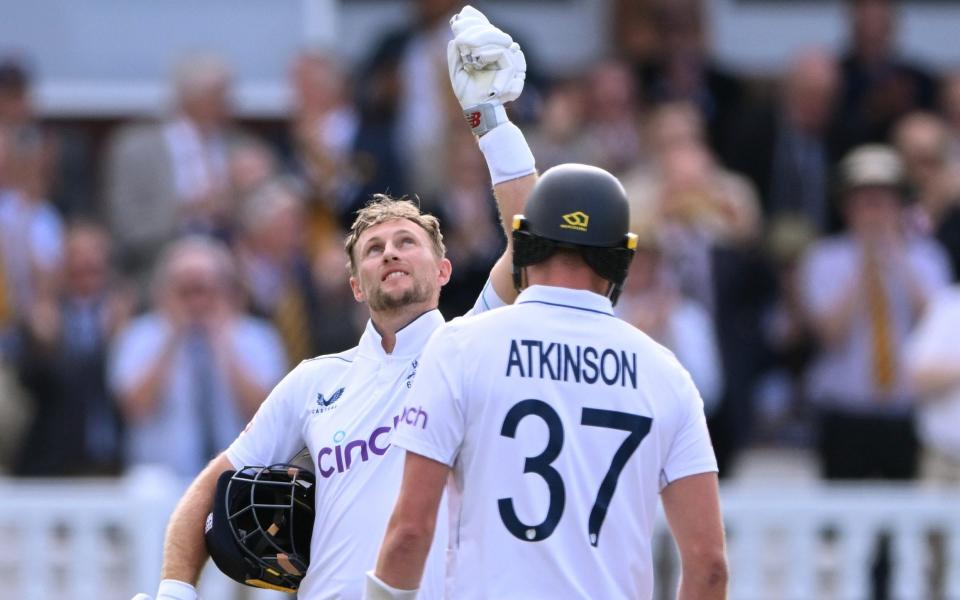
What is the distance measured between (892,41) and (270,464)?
7320 mm

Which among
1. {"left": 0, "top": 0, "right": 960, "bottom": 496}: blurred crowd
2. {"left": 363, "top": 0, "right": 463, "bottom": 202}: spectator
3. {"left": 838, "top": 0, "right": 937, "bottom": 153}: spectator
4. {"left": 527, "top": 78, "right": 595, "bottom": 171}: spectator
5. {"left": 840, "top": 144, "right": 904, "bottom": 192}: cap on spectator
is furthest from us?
{"left": 838, "top": 0, "right": 937, "bottom": 153}: spectator

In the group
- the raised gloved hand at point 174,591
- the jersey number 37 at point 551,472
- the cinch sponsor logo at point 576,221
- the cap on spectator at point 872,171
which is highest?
the cap on spectator at point 872,171

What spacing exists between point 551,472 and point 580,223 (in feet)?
2.24

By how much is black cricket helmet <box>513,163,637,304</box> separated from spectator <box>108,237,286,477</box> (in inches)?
185

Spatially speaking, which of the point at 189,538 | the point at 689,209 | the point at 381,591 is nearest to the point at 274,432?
the point at 189,538

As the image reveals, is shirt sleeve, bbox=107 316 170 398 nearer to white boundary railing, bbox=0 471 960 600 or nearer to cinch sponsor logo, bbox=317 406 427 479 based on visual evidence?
white boundary railing, bbox=0 471 960 600

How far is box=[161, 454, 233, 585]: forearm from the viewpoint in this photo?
557cm

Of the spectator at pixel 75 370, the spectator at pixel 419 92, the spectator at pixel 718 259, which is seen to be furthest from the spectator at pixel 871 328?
the spectator at pixel 75 370

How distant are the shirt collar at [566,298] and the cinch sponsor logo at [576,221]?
6.6 inches

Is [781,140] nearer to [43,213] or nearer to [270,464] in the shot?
[43,213]

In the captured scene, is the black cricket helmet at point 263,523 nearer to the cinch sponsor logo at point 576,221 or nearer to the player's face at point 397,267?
the player's face at point 397,267

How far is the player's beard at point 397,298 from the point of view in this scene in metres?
5.52

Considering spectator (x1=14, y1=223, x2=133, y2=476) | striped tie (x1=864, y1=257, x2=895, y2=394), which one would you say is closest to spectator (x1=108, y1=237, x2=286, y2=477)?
spectator (x1=14, y1=223, x2=133, y2=476)

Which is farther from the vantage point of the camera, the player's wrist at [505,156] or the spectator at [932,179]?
the spectator at [932,179]
